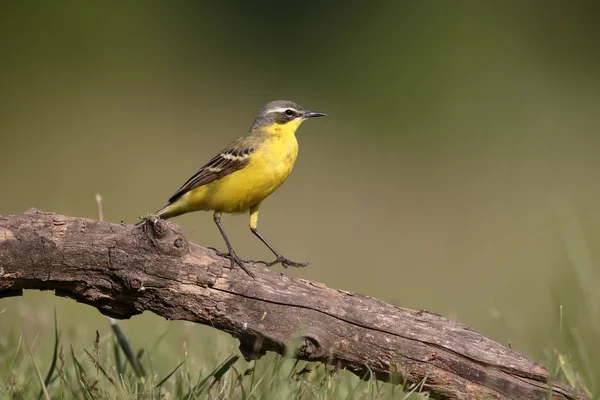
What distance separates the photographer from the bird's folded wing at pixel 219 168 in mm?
5973

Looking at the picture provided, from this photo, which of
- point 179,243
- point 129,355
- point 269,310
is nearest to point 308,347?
point 269,310

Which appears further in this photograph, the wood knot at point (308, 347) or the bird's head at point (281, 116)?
the bird's head at point (281, 116)

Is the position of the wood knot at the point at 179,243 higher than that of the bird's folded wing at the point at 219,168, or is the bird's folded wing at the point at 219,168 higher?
the bird's folded wing at the point at 219,168

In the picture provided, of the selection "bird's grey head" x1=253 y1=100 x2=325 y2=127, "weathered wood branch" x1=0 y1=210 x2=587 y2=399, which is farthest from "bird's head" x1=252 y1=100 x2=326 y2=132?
"weathered wood branch" x1=0 y1=210 x2=587 y2=399

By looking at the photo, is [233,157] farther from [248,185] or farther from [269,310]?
[269,310]

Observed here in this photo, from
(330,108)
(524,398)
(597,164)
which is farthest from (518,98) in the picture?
(524,398)

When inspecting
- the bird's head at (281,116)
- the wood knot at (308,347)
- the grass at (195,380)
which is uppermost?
the bird's head at (281,116)

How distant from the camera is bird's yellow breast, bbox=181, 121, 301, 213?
584 centimetres

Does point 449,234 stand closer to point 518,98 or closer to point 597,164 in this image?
point 597,164

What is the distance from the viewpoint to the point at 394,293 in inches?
351

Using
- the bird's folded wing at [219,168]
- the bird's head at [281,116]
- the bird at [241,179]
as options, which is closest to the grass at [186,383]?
the bird at [241,179]

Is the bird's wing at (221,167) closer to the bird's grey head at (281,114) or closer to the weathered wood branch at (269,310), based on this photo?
the bird's grey head at (281,114)

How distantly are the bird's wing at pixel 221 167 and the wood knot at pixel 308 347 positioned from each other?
227cm

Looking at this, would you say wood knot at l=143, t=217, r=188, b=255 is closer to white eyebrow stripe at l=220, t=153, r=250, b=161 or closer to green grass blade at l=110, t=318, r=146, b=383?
green grass blade at l=110, t=318, r=146, b=383
